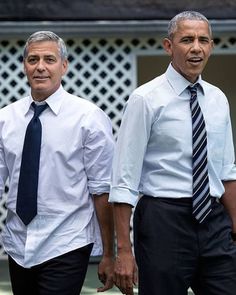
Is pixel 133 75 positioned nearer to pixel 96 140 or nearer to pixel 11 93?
pixel 11 93

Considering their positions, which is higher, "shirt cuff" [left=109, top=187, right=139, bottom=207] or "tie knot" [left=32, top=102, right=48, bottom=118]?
"tie knot" [left=32, top=102, right=48, bottom=118]

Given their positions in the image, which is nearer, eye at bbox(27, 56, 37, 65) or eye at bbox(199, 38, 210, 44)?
eye at bbox(199, 38, 210, 44)

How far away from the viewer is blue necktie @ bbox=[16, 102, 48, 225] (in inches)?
153

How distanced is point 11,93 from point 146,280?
5.28 meters

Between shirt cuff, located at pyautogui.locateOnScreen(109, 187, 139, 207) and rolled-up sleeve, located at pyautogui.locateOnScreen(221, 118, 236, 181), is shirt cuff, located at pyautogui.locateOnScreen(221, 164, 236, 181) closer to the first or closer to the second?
rolled-up sleeve, located at pyautogui.locateOnScreen(221, 118, 236, 181)

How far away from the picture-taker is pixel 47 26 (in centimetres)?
824

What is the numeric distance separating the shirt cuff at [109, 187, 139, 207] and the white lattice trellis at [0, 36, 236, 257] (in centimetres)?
505

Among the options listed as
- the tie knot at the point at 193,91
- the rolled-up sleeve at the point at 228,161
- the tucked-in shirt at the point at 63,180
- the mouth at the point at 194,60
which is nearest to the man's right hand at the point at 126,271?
the tucked-in shirt at the point at 63,180

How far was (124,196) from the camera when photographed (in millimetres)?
3639

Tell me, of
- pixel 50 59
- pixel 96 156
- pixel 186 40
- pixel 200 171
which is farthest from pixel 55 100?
pixel 200 171

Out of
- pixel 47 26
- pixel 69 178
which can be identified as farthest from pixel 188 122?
pixel 47 26

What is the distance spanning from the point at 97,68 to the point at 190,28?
496 centimetres

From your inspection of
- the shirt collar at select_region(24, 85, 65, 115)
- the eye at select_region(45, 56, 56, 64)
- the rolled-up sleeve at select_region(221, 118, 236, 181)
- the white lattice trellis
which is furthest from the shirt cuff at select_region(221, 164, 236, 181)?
the white lattice trellis

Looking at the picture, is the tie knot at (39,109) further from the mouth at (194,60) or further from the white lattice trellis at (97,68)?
the white lattice trellis at (97,68)
